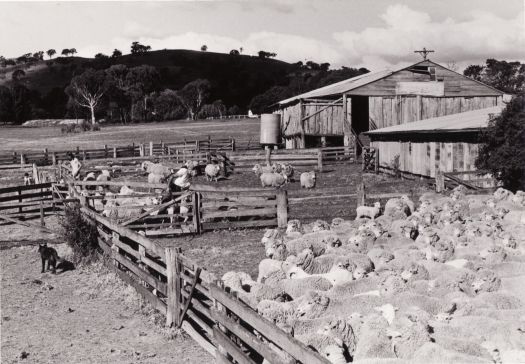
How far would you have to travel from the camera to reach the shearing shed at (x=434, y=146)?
2267 cm

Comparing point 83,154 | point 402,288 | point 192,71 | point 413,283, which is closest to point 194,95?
point 192,71

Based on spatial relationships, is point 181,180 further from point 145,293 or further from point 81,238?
point 145,293

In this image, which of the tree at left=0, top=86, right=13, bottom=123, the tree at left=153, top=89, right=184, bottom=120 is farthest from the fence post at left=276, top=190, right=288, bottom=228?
the tree at left=0, top=86, right=13, bottom=123

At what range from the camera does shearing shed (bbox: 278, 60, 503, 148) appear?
3716 centimetres

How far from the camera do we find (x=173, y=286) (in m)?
8.67

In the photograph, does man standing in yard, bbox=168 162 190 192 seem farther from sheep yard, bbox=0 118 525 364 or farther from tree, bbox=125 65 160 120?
tree, bbox=125 65 160 120

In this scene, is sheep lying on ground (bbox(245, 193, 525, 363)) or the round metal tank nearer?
sheep lying on ground (bbox(245, 193, 525, 363))

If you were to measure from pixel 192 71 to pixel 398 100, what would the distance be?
11518 centimetres

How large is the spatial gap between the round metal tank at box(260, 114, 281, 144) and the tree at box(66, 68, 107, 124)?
199ft

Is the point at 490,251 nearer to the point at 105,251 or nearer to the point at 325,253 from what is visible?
the point at 325,253

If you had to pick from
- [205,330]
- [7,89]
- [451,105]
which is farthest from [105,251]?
[7,89]

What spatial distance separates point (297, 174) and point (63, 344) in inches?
852

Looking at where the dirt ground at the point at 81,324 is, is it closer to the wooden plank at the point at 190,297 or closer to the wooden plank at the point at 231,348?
the wooden plank at the point at 190,297

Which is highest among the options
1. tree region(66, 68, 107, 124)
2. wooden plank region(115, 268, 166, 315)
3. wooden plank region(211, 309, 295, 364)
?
tree region(66, 68, 107, 124)
